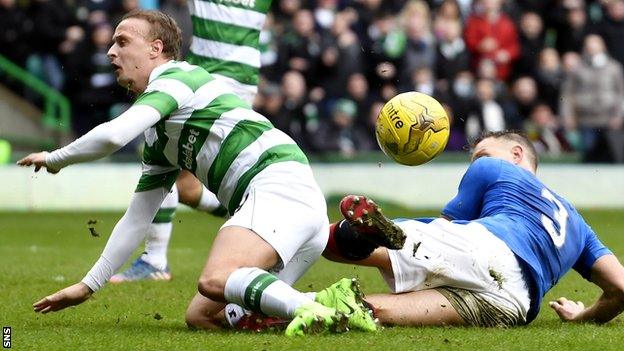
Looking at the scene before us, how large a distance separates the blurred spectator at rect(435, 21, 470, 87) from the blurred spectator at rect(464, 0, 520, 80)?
229 mm

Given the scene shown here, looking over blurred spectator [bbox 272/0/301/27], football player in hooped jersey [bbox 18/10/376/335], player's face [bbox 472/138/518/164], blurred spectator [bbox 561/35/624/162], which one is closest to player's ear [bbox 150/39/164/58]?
football player in hooped jersey [bbox 18/10/376/335]

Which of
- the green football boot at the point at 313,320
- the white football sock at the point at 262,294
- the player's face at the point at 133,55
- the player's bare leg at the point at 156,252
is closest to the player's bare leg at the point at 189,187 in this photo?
the player's bare leg at the point at 156,252

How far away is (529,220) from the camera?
761 centimetres

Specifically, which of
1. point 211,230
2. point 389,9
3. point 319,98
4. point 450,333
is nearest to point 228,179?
point 450,333

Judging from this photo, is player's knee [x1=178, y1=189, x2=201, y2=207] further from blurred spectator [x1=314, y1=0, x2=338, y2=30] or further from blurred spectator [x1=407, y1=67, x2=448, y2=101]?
blurred spectator [x1=314, y1=0, x2=338, y2=30]

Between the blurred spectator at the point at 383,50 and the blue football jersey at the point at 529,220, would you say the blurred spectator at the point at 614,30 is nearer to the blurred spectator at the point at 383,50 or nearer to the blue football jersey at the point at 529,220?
the blurred spectator at the point at 383,50

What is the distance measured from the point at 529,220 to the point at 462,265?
54 centimetres

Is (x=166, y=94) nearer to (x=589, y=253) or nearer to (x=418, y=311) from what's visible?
(x=418, y=311)

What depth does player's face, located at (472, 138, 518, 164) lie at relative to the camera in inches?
321

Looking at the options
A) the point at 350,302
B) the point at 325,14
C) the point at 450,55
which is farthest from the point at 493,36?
the point at 350,302

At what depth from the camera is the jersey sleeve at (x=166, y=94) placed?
7121 mm

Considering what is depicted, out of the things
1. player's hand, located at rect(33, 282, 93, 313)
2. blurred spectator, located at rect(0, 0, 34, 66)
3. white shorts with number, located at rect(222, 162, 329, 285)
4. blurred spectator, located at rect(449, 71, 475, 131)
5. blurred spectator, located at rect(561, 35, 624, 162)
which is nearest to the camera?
white shorts with number, located at rect(222, 162, 329, 285)

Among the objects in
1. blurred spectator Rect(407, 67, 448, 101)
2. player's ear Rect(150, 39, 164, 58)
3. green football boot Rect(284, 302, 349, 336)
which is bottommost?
blurred spectator Rect(407, 67, 448, 101)

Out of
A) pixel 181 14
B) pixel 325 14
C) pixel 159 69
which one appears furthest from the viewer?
pixel 325 14
